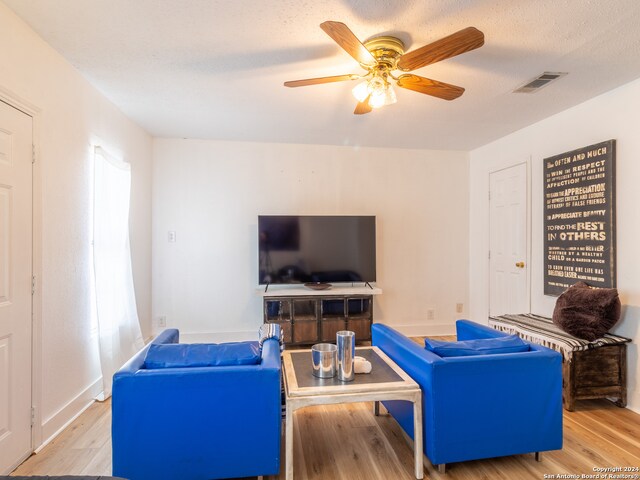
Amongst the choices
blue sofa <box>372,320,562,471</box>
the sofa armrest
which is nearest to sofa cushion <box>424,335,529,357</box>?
blue sofa <box>372,320,562,471</box>

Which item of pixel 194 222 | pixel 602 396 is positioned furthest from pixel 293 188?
pixel 602 396

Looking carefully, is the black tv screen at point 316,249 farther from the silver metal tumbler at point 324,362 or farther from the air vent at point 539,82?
the silver metal tumbler at point 324,362

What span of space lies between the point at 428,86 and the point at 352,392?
1.91 metres

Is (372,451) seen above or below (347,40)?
below

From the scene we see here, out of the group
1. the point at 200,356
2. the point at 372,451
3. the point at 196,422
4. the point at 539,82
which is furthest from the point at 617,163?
the point at 196,422

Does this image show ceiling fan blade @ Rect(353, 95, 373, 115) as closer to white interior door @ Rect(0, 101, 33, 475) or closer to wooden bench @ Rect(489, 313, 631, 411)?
white interior door @ Rect(0, 101, 33, 475)

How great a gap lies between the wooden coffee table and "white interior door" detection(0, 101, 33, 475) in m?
1.51

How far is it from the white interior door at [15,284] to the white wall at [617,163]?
4.14 meters

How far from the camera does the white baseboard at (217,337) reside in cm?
439

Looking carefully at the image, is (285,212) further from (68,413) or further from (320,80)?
(68,413)

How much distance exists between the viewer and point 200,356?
→ 6.17 feet

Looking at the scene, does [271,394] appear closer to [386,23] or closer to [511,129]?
[386,23]

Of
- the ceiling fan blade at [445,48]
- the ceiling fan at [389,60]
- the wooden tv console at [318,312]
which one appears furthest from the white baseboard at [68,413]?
the ceiling fan blade at [445,48]

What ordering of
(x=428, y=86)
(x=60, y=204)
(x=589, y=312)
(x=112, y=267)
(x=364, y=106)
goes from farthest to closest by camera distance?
(x=112, y=267), (x=589, y=312), (x=364, y=106), (x=60, y=204), (x=428, y=86)
